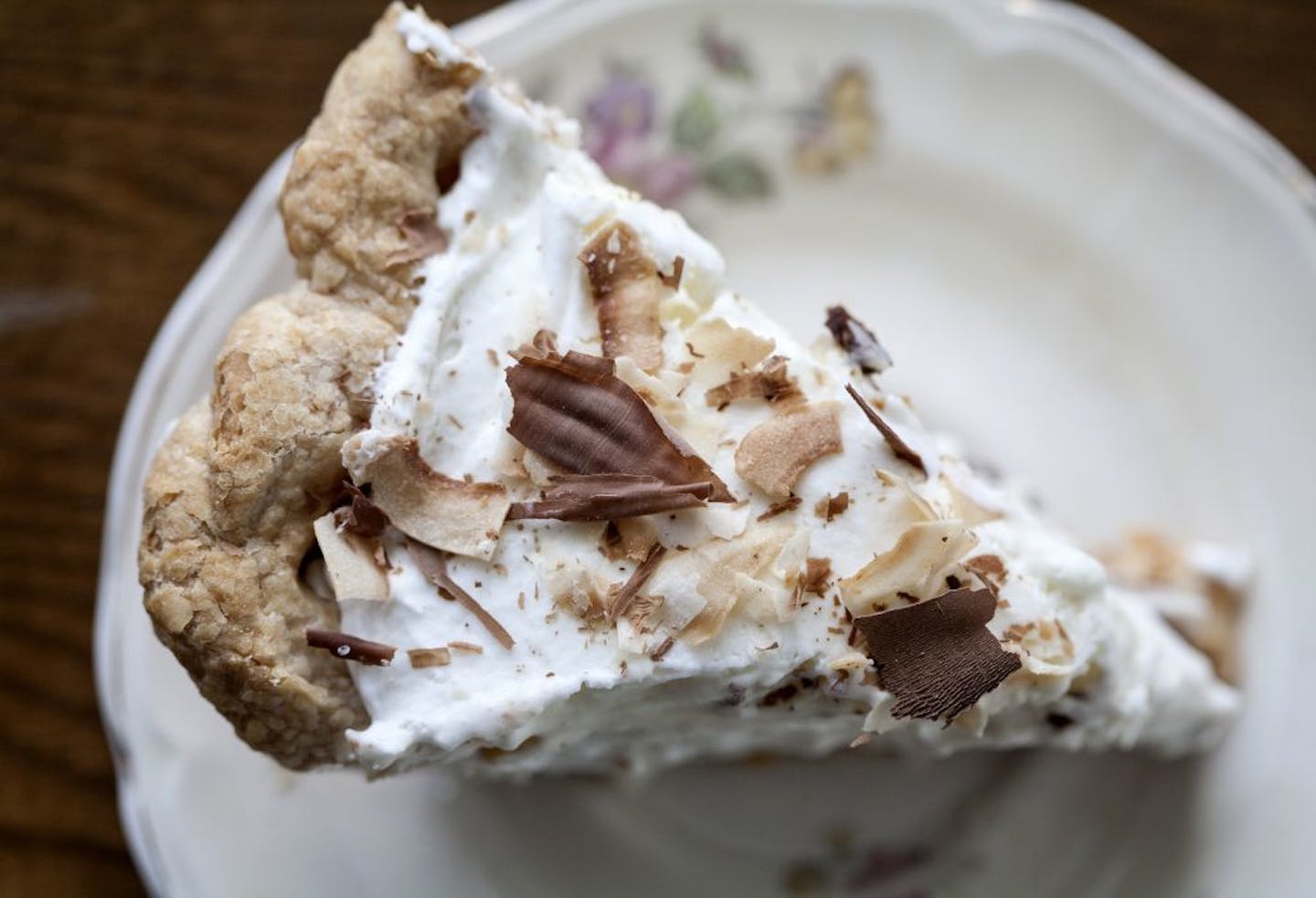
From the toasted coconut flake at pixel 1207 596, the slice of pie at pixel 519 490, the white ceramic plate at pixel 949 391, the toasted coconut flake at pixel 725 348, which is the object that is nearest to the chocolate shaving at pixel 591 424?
the slice of pie at pixel 519 490

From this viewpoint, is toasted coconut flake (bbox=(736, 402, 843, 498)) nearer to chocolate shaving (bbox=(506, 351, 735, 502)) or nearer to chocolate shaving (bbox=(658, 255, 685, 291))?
chocolate shaving (bbox=(506, 351, 735, 502))

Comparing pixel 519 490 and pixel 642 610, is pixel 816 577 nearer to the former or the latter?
pixel 642 610

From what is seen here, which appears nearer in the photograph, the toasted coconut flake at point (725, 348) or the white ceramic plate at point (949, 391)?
the toasted coconut flake at point (725, 348)

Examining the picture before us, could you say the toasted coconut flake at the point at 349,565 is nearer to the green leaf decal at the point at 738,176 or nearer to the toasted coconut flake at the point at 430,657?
the toasted coconut flake at the point at 430,657

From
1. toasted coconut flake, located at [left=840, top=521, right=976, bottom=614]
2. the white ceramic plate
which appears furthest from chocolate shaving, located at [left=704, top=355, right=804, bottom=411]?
the white ceramic plate

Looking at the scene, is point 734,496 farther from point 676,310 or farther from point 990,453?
point 990,453

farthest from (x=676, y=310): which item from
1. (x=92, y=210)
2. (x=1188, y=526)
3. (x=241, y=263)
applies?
(x=92, y=210)
